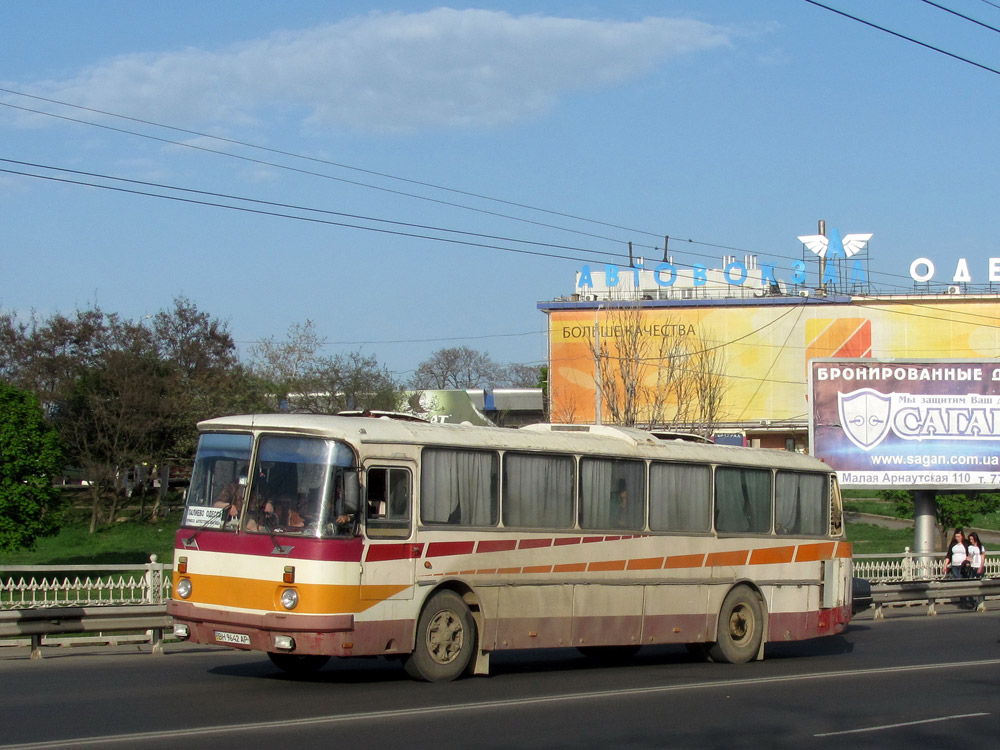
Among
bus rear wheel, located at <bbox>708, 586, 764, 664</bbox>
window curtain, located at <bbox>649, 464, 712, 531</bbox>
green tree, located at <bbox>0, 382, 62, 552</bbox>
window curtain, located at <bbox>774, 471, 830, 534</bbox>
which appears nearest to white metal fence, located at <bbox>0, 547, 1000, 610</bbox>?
green tree, located at <bbox>0, 382, 62, 552</bbox>

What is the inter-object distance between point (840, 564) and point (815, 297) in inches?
2701

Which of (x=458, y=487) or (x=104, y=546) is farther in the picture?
(x=104, y=546)

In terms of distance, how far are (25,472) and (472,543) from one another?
24.9 meters

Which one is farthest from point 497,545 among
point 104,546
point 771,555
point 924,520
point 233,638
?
point 104,546

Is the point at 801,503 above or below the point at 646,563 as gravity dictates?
above

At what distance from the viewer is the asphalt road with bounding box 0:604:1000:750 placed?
30.6 ft

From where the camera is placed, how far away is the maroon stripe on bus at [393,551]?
39.3ft

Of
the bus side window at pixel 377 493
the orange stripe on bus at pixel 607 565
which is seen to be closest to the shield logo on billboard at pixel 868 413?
the orange stripe on bus at pixel 607 565

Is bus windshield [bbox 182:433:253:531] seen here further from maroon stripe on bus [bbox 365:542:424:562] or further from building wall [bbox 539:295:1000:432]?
building wall [bbox 539:295:1000:432]

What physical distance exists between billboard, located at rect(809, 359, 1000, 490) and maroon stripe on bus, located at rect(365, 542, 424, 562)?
20843mm

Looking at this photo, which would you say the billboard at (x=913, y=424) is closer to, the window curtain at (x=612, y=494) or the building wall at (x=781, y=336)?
the window curtain at (x=612, y=494)

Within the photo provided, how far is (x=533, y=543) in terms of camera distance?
543 inches

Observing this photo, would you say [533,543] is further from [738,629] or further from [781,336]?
[781,336]

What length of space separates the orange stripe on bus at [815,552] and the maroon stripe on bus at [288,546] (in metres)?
8.06
